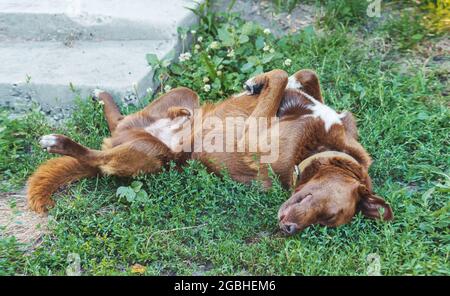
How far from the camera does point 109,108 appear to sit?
521 centimetres

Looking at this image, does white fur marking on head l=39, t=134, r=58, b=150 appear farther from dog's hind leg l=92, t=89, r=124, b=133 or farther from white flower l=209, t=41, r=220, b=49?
white flower l=209, t=41, r=220, b=49

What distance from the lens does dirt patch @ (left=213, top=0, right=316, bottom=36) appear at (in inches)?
253

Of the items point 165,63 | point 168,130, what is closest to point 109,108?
point 168,130

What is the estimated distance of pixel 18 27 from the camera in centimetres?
599

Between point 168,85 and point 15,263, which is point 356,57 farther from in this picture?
point 15,263

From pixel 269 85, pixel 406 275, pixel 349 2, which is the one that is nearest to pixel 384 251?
pixel 406 275

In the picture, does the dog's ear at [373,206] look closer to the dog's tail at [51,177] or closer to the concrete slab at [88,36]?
the dog's tail at [51,177]

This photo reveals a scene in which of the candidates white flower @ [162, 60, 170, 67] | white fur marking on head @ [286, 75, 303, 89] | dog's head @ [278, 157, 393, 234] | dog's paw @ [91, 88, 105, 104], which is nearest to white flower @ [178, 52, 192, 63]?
white flower @ [162, 60, 170, 67]

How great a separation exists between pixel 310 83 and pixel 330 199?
4.17 ft

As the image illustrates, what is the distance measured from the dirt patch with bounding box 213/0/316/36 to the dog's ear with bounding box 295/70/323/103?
136 centimetres

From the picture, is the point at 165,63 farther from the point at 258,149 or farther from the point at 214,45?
the point at 258,149

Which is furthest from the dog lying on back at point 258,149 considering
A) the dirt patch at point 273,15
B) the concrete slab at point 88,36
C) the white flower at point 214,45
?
the dirt patch at point 273,15
